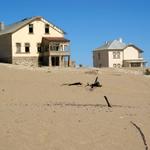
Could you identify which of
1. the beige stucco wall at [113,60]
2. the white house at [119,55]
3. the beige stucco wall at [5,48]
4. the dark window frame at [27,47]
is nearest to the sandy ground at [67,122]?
the dark window frame at [27,47]

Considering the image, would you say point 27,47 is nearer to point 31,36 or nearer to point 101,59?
point 31,36

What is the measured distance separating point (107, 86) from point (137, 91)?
82.4 inches

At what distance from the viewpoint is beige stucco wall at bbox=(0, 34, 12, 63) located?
53906mm

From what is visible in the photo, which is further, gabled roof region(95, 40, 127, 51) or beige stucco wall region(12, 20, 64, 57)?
gabled roof region(95, 40, 127, 51)

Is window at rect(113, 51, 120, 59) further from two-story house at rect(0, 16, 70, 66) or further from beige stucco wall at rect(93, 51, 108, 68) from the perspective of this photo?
two-story house at rect(0, 16, 70, 66)

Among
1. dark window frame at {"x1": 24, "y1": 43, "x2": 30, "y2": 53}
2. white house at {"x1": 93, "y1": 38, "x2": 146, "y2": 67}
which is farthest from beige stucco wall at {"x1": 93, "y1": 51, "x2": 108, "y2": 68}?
dark window frame at {"x1": 24, "y1": 43, "x2": 30, "y2": 53}

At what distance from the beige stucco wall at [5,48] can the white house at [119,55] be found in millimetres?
19115

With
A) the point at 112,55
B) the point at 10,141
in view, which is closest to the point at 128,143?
the point at 10,141

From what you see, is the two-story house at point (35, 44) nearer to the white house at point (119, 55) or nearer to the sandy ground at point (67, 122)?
the white house at point (119, 55)

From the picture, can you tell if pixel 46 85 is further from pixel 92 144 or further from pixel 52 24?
pixel 52 24

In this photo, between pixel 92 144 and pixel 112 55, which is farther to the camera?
pixel 112 55

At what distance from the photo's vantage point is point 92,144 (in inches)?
493

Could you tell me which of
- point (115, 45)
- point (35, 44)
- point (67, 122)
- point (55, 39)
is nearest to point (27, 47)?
point (35, 44)

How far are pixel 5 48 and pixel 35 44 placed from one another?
12.3 ft
